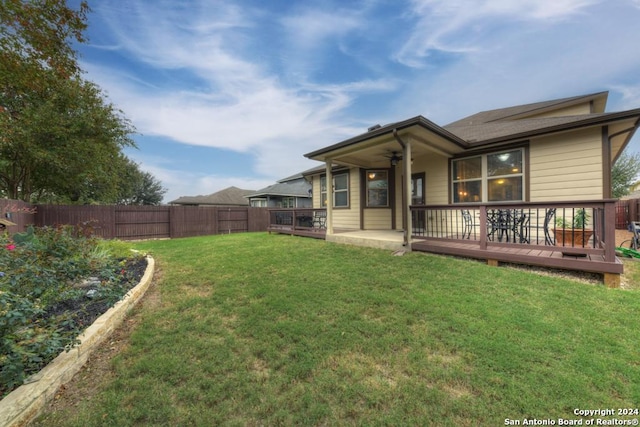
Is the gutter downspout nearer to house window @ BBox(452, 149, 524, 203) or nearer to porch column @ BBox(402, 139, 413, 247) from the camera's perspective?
porch column @ BBox(402, 139, 413, 247)

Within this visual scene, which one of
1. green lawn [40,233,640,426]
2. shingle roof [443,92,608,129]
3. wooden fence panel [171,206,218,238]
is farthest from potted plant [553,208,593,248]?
wooden fence panel [171,206,218,238]

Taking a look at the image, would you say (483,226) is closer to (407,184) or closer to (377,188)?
(407,184)

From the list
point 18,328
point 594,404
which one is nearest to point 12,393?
point 18,328

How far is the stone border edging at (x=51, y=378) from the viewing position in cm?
161

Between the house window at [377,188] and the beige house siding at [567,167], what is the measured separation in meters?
3.97

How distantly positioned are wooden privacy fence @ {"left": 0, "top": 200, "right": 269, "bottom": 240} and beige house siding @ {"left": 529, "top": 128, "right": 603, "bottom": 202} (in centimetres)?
1330

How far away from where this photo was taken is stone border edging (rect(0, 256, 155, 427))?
1.61 meters

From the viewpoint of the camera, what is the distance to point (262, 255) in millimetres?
5926

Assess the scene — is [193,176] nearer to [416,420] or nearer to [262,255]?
[262,255]

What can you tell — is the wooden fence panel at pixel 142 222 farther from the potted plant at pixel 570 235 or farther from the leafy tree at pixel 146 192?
the leafy tree at pixel 146 192

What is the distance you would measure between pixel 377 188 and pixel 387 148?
2321 millimetres

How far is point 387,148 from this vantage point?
6.78 metres

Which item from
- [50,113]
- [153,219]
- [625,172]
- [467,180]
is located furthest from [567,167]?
[625,172]

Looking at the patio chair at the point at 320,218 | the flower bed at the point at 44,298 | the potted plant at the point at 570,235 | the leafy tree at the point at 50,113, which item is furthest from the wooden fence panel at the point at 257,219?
the potted plant at the point at 570,235
